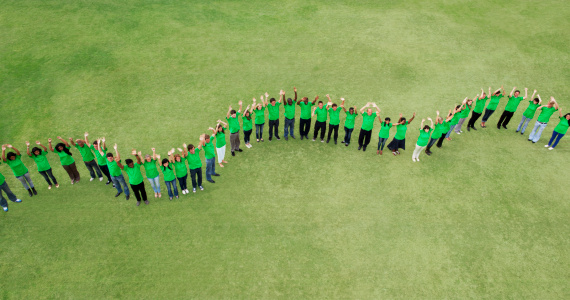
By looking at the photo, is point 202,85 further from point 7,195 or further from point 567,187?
point 567,187

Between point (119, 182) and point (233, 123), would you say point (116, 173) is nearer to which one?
point (119, 182)

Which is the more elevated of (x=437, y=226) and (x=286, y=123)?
(x=286, y=123)

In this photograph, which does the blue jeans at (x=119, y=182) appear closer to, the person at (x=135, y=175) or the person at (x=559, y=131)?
the person at (x=135, y=175)

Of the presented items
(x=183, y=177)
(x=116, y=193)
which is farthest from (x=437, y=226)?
(x=116, y=193)

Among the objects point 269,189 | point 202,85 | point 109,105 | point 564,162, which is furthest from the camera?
point 202,85

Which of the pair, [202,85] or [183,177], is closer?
[183,177]

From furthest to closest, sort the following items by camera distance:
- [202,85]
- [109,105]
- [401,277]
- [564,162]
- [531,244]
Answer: [202,85], [109,105], [564,162], [531,244], [401,277]
